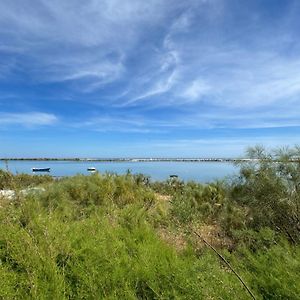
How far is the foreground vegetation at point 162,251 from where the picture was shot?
486 cm

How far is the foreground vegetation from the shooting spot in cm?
486

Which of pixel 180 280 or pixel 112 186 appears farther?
pixel 112 186

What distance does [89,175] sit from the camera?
49.4 ft

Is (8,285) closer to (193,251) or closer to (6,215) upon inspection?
(6,215)

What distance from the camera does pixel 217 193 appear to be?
43.2 feet

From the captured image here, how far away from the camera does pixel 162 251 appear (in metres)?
5.91

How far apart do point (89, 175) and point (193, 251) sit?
30.2ft

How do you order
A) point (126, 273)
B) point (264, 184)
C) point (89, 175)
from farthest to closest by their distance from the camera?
point (89, 175) → point (264, 184) → point (126, 273)

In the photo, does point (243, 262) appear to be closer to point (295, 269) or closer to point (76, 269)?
point (295, 269)

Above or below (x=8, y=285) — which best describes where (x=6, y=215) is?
above

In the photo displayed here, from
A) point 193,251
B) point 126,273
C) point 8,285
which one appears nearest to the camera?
point 8,285

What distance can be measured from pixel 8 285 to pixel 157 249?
2.18 metres

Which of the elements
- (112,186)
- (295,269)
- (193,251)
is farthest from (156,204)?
(295,269)

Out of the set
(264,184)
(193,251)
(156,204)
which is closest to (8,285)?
(193,251)
